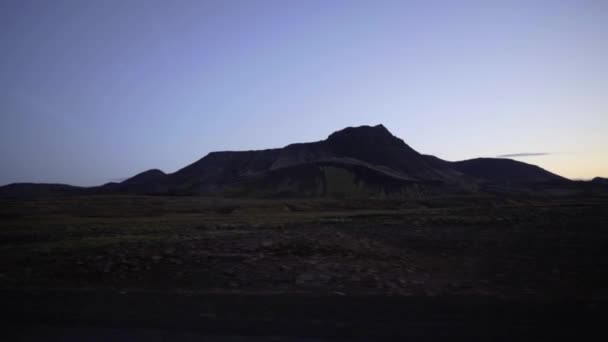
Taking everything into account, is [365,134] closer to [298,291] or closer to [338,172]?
[338,172]

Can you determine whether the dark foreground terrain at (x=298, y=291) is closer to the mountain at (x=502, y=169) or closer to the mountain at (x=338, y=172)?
the mountain at (x=338, y=172)

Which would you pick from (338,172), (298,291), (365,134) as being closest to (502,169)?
(365,134)

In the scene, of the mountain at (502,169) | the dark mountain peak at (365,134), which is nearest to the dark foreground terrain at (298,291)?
the dark mountain peak at (365,134)

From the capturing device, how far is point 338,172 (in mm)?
113688

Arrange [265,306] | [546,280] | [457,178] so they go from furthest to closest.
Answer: [457,178], [546,280], [265,306]

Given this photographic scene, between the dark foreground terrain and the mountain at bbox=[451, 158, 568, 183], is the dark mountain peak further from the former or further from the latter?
the dark foreground terrain

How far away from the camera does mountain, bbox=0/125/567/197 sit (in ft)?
352

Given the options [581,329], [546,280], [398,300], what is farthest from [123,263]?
[546,280]

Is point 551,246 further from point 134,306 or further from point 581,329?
point 134,306

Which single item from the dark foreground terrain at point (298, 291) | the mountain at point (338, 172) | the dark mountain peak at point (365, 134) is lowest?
the dark foreground terrain at point (298, 291)

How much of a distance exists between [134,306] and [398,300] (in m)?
5.06

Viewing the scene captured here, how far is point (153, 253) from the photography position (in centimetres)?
1149

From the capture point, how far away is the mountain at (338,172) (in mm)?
107438

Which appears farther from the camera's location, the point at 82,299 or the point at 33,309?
the point at 82,299
